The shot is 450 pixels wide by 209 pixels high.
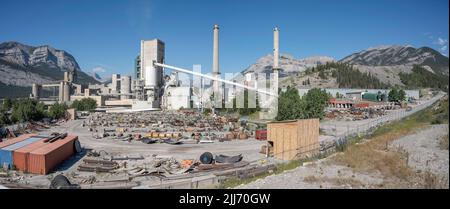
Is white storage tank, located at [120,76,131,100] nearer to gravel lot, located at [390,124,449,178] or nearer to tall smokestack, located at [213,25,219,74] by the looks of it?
tall smokestack, located at [213,25,219,74]

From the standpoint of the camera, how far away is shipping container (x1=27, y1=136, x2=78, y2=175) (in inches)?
672

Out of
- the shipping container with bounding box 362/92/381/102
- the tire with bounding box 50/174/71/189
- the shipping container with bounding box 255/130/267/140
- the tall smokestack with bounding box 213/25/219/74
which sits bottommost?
the tire with bounding box 50/174/71/189

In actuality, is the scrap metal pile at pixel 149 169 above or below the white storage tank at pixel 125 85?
below

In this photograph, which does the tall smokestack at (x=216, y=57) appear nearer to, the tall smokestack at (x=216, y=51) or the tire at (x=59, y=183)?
the tall smokestack at (x=216, y=51)

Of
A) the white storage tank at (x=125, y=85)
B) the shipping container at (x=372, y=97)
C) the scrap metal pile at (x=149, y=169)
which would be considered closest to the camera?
the scrap metal pile at (x=149, y=169)

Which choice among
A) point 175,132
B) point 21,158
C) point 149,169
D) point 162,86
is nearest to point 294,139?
point 149,169

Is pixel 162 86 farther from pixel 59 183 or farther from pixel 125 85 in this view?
pixel 59 183

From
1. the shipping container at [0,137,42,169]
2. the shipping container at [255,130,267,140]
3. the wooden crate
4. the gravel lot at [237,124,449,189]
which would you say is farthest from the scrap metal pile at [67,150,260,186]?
the shipping container at [255,130,267,140]

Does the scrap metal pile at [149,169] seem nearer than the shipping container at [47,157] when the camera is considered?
Yes

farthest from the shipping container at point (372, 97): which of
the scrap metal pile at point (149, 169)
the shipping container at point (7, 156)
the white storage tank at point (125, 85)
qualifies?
the shipping container at point (7, 156)

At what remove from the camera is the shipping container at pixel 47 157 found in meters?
17.1

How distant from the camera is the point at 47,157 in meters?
17.3
